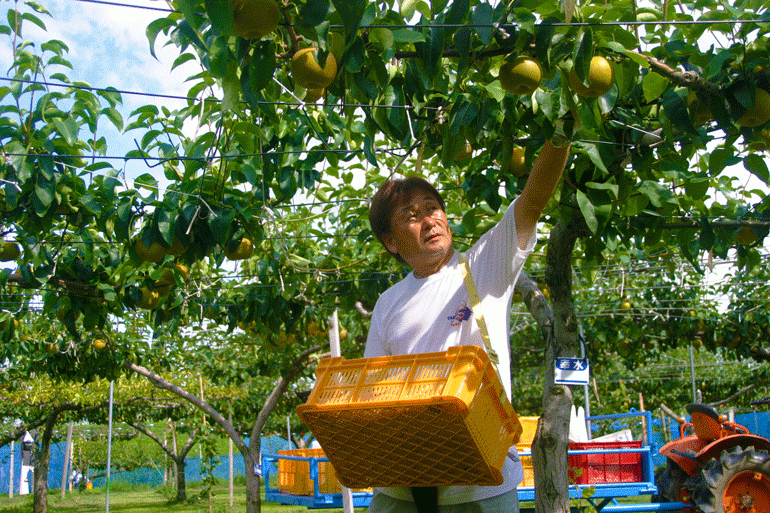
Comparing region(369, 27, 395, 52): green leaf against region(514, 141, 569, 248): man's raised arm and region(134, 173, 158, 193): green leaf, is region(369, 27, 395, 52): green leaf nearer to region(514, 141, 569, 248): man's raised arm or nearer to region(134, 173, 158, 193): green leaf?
region(514, 141, 569, 248): man's raised arm

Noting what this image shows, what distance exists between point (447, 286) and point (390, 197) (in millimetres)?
303

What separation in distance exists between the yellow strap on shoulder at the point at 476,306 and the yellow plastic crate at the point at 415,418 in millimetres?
85

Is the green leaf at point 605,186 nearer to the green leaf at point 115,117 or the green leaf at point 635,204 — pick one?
the green leaf at point 635,204

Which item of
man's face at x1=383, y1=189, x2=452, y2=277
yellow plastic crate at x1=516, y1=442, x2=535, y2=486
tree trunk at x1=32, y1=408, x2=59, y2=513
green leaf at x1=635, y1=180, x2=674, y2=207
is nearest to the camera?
man's face at x1=383, y1=189, x2=452, y2=277

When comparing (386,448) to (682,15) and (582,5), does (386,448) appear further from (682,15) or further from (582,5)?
(682,15)

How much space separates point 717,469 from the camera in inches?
192

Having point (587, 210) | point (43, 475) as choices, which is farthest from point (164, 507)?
point (587, 210)

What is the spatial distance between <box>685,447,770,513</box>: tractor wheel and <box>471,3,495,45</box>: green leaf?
4315mm

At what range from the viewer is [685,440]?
568cm

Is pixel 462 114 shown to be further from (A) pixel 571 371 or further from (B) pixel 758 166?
(A) pixel 571 371

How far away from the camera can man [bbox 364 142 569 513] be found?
1.44 m

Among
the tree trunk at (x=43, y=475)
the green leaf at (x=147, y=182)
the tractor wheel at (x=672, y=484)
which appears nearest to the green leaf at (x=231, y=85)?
the green leaf at (x=147, y=182)

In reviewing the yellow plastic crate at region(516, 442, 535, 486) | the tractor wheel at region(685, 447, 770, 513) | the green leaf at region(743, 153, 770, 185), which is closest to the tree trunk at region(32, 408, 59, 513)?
the yellow plastic crate at region(516, 442, 535, 486)

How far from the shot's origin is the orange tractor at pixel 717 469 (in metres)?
4.80
